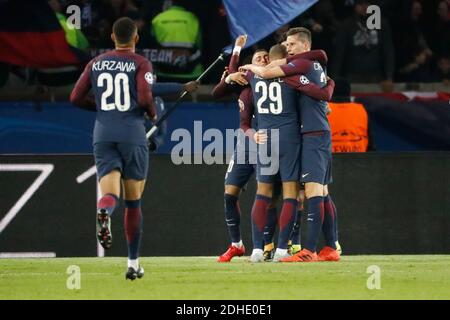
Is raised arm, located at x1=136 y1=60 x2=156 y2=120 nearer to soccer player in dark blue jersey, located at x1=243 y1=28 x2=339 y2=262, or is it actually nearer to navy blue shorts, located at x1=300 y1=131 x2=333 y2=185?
soccer player in dark blue jersey, located at x1=243 y1=28 x2=339 y2=262

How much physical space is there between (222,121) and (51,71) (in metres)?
2.21

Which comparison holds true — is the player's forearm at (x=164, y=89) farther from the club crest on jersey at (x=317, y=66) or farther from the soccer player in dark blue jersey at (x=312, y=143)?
the club crest on jersey at (x=317, y=66)

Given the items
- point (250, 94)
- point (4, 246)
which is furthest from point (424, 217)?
point (4, 246)

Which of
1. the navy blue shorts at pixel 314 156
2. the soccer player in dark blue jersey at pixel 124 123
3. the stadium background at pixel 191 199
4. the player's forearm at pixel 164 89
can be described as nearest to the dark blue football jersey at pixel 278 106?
the navy blue shorts at pixel 314 156

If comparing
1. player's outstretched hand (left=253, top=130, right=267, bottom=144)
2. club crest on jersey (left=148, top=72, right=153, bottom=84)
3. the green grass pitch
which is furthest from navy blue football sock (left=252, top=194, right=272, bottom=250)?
club crest on jersey (left=148, top=72, right=153, bottom=84)

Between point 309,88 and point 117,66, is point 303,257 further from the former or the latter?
point 117,66

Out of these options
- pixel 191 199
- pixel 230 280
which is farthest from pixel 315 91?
pixel 191 199

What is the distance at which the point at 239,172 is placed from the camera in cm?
1440

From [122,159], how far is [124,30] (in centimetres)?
100

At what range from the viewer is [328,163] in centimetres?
1412

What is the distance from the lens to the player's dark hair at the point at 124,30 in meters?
11.6

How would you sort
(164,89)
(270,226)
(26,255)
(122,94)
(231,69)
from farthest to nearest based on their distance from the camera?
(26,255), (270,226), (231,69), (164,89), (122,94)
